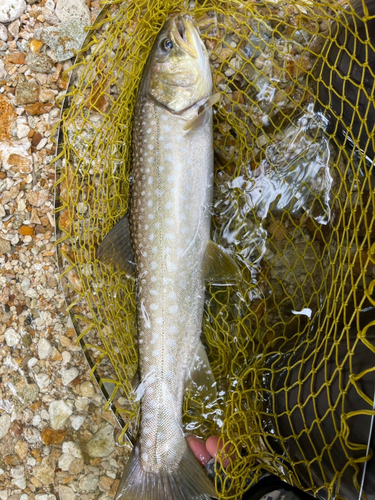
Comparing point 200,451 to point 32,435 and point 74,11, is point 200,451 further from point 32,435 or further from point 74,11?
point 74,11

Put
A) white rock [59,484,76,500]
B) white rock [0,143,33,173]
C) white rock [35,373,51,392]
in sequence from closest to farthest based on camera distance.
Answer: white rock [59,484,76,500], white rock [35,373,51,392], white rock [0,143,33,173]

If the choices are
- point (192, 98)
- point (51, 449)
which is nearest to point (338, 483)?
point (51, 449)

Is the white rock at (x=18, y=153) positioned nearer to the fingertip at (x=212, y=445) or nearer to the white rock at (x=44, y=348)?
the white rock at (x=44, y=348)

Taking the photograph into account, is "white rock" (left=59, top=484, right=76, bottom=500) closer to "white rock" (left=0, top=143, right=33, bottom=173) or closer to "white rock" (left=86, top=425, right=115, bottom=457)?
"white rock" (left=86, top=425, right=115, bottom=457)

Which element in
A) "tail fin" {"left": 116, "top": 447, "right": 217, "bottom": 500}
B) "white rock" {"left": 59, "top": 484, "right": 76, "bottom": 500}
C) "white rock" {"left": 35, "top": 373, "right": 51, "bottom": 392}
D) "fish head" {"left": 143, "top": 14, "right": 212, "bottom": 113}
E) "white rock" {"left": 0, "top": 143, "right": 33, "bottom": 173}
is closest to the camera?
"tail fin" {"left": 116, "top": 447, "right": 217, "bottom": 500}

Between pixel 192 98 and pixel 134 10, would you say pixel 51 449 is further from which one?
pixel 134 10

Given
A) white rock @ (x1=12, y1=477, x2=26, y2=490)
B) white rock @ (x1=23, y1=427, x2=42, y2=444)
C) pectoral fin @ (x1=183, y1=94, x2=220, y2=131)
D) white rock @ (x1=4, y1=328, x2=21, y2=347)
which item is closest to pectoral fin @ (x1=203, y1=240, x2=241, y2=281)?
pectoral fin @ (x1=183, y1=94, x2=220, y2=131)

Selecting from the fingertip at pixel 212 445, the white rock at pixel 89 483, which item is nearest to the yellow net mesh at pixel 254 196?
the fingertip at pixel 212 445

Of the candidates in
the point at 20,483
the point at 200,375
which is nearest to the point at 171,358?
the point at 200,375
